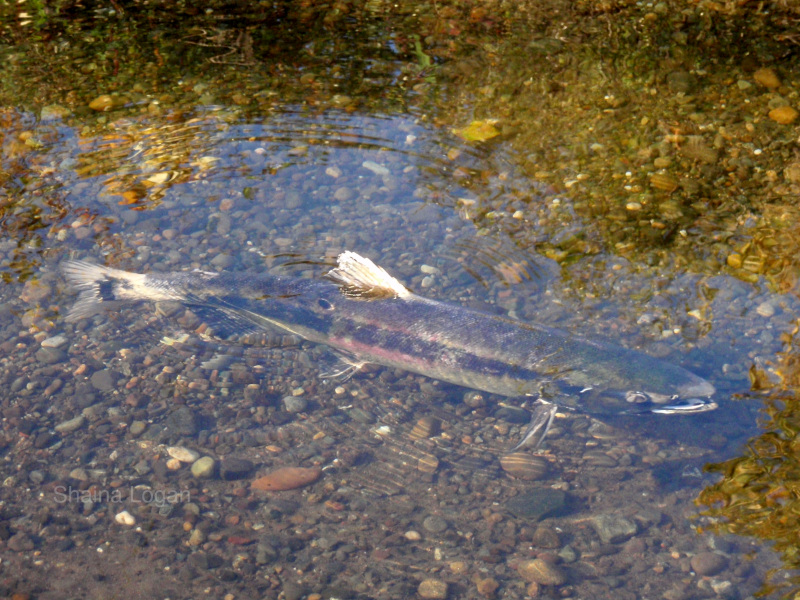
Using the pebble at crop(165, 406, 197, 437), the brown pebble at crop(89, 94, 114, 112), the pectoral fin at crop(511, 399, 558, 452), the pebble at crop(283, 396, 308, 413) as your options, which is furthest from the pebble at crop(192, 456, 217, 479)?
the brown pebble at crop(89, 94, 114, 112)

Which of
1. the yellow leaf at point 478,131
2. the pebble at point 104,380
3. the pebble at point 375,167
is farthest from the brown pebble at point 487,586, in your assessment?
the yellow leaf at point 478,131

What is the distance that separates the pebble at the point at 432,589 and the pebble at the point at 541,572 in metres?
0.43

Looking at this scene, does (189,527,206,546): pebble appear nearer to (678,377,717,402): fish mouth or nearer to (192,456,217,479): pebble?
(192,456,217,479): pebble

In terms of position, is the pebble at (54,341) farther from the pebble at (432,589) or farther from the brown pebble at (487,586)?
the brown pebble at (487,586)

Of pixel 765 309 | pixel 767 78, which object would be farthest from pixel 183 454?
pixel 767 78

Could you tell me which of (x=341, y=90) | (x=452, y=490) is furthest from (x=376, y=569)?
(x=341, y=90)

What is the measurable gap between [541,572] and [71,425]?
10.3 ft

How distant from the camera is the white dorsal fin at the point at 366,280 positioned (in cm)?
471

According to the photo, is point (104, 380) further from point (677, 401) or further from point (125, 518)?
point (677, 401)

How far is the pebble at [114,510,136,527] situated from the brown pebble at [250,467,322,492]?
0.70 meters

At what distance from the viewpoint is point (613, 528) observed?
12.7ft

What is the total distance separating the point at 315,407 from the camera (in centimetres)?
470

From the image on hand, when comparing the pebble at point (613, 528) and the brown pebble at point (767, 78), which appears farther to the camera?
the brown pebble at point (767, 78)

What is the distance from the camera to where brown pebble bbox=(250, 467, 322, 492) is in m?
4.17
